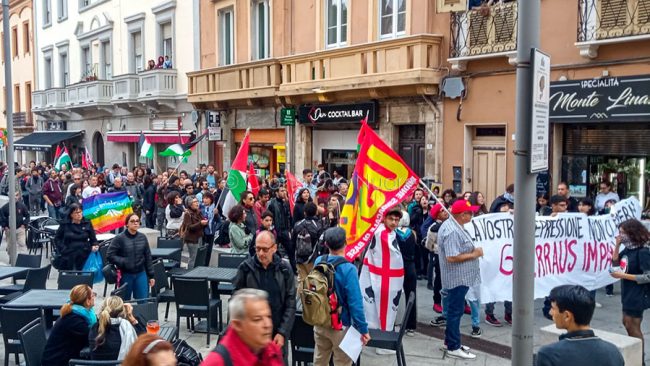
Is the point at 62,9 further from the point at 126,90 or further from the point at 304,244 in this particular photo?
the point at 304,244

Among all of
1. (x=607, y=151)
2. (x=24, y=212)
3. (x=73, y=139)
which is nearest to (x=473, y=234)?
(x=607, y=151)

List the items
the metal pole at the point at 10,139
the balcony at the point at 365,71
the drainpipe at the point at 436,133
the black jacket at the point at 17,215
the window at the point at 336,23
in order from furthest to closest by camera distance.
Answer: the window at the point at 336,23, the drainpipe at the point at 436,133, the balcony at the point at 365,71, the black jacket at the point at 17,215, the metal pole at the point at 10,139

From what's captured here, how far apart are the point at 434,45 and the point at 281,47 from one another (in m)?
6.75

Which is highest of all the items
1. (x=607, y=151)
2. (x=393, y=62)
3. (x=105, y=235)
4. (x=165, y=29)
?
(x=165, y=29)

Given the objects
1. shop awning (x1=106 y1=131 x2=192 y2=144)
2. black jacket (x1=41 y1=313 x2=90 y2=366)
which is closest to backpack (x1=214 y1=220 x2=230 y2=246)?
black jacket (x1=41 y1=313 x2=90 y2=366)

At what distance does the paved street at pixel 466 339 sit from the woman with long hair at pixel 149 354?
4194mm

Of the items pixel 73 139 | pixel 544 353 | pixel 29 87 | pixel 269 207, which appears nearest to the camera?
pixel 544 353

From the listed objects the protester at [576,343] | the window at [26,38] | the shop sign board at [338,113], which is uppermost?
the window at [26,38]

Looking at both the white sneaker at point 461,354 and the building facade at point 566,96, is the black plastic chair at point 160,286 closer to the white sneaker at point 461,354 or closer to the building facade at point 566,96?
the white sneaker at point 461,354

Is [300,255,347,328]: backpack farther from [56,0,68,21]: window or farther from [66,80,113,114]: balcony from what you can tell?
[56,0,68,21]: window

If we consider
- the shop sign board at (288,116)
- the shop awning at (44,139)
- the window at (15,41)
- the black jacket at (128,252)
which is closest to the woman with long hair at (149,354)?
the black jacket at (128,252)

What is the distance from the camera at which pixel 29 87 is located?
42688mm

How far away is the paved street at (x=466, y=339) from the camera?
24.4 feet

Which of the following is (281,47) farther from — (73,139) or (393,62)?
(73,139)
